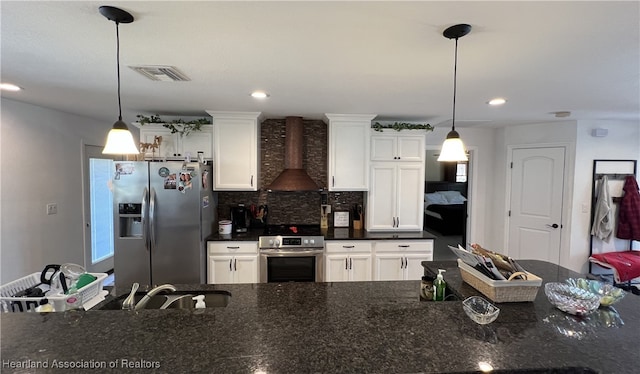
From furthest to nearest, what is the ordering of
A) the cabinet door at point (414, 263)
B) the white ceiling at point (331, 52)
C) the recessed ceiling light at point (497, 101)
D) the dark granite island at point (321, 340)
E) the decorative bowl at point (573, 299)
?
1. the cabinet door at point (414, 263)
2. the recessed ceiling light at point (497, 101)
3. the decorative bowl at point (573, 299)
4. the white ceiling at point (331, 52)
5. the dark granite island at point (321, 340)

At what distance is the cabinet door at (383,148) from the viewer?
368 cm

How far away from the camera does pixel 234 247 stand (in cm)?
331

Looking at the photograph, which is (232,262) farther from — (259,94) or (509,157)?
(509,157)

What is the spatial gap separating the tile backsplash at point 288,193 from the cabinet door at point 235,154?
37cm

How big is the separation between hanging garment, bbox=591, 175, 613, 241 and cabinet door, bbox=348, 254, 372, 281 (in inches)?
121

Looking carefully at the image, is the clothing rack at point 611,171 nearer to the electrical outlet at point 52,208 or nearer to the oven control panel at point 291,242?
the oven control panel at point 291,242

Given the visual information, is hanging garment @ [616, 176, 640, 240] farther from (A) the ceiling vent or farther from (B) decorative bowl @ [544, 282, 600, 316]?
(A) the ceiling vent

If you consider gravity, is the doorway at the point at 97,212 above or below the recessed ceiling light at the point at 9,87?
below

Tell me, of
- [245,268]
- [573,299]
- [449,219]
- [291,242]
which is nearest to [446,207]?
[449,219]

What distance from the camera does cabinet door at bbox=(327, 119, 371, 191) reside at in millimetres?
3586

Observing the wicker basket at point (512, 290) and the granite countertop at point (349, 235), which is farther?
the granite countertop at point (349, 235)

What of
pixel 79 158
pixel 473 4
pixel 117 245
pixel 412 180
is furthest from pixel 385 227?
pixel 79 158

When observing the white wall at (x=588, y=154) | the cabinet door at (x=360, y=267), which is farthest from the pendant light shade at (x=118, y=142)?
the white wall at (x=588, y=154)

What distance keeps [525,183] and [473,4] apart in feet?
12.7
